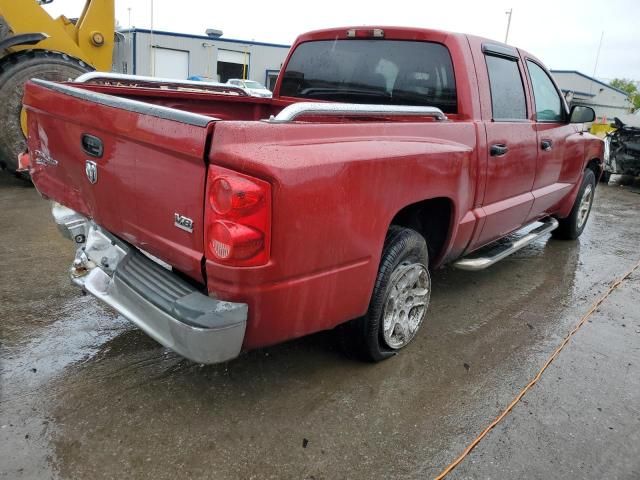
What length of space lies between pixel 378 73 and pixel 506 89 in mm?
1008

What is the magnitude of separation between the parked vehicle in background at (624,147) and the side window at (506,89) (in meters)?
7.66

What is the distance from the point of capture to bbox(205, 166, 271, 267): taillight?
2.03 metres

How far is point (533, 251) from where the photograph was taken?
575cm

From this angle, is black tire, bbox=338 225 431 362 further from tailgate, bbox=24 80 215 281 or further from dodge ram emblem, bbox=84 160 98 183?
dodge ram emblem, bbox=84 160 98 183

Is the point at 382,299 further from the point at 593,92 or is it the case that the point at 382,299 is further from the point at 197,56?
the point at 593,92

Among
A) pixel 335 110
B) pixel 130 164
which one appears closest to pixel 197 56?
pixel 130 164

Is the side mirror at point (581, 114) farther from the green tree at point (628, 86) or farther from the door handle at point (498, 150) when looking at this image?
the green tree at point (628, 86)

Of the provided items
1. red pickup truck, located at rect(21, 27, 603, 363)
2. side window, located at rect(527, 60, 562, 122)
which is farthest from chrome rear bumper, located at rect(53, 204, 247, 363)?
side window, located at rect(527, 60, 562, 122)

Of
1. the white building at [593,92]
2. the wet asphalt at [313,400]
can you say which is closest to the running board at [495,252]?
the wet asphalt at [313,400]

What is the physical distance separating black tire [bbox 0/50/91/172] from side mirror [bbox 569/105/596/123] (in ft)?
19.0

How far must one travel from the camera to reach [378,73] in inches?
148

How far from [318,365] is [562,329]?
1.90 m

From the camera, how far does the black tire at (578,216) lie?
230 inches

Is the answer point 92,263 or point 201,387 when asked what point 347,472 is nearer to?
point 201,387
